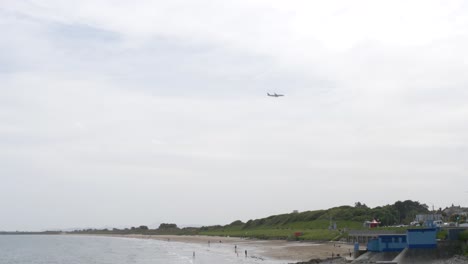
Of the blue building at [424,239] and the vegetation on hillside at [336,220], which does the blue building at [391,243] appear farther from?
the vegetation on hillside at [336,220]

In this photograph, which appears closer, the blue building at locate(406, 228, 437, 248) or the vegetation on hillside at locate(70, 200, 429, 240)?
the blue building at locate(406, 228, 437, 248)

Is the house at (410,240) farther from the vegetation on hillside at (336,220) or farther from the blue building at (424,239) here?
the vegetation on hillside at (336,220)

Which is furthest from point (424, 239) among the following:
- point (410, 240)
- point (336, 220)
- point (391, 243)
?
point (336, 220)

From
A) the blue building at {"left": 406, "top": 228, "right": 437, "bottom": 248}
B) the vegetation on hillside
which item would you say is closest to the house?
the blue building at {"left": 406, "top": 228, "right": 437, "bottom": 248}

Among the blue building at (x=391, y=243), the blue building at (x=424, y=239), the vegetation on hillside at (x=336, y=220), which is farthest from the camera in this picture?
the vegetation on hillside at (x=336, y=220)

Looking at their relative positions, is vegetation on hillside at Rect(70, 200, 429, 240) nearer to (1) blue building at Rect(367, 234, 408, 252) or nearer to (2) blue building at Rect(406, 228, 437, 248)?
(1) blue building at Rect(367, 234, 408, 252)

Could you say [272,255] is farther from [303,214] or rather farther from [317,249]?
[303,214]

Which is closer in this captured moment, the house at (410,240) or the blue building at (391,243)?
the house at (410,240)

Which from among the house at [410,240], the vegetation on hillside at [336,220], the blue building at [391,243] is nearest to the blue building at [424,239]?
the house at [410,240]

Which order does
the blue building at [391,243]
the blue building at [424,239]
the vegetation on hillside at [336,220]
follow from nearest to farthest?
the blue building at [424,239] → the blue building at [391,243] → the vegetation on hillside at [336,220]

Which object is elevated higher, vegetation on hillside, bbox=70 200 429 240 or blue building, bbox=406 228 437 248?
vegetation on hillside, bbox=70 200 429 240

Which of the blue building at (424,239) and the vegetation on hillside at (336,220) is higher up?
the vegetation on hillside at (336,220)

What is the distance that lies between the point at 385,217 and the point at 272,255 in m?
37.8

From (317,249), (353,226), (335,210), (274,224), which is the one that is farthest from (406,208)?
(317,249)
